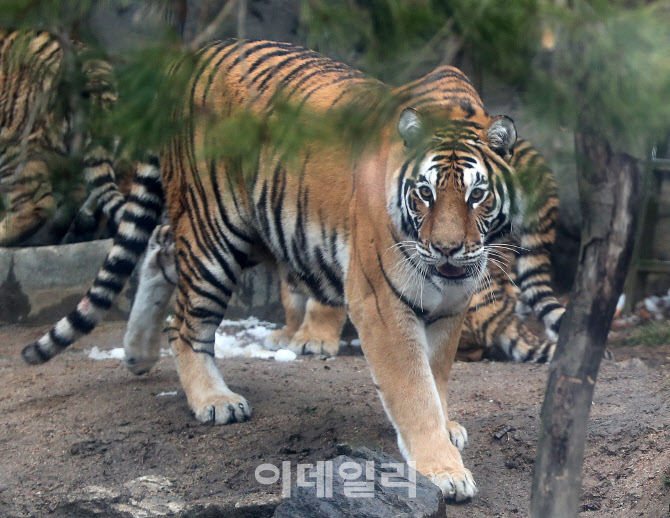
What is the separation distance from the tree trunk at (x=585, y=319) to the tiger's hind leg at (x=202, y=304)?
1.90 m

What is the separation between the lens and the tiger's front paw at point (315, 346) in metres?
5.39

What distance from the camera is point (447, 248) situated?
2.94 meters

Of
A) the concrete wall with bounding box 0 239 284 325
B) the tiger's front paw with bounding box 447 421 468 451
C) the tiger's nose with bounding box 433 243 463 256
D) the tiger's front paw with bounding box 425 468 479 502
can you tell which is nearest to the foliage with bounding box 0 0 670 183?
the tiger's nose with bounding box 433 243 463 256

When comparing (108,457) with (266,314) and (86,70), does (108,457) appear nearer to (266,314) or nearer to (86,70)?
(86,70)

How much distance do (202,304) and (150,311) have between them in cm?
51

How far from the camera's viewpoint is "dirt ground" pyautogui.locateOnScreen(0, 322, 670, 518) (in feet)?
10.6

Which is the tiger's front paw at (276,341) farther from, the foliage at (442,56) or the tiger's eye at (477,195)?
the foliage at (442,56)

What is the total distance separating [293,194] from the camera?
12.4 feet

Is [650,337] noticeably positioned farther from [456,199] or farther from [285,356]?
[456,199]

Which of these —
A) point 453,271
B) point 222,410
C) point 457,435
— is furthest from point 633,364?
point 222,410

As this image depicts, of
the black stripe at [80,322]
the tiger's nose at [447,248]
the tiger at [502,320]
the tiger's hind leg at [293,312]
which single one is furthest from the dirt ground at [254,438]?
the tiger's nose at [447,248]

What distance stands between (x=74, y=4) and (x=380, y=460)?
1.85m

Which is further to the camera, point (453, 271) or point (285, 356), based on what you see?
point (285, 356)

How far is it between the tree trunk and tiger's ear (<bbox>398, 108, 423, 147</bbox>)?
0.48 metres
